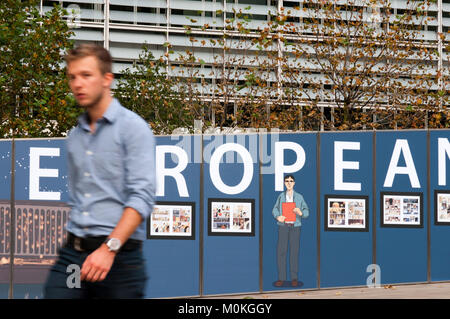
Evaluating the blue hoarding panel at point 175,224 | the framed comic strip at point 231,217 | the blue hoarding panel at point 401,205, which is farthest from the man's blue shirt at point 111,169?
the blue hoarding panel at point 401,205

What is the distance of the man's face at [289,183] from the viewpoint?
11000mm

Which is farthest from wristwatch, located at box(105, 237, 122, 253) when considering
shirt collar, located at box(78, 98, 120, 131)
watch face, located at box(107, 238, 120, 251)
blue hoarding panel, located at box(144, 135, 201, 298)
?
blue hoarding panel, located at box(144, 135, 201, 298)

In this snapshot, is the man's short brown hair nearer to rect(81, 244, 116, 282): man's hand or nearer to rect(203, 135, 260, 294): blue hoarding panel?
rect(81, 244, 116, 282): man's hand

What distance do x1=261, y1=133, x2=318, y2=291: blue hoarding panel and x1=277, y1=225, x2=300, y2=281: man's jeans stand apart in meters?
0.01

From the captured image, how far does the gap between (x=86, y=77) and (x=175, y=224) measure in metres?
7.60

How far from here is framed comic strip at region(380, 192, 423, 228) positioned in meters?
11.4

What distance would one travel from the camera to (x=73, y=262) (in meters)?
3.35

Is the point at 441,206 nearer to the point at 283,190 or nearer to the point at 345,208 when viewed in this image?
the point at 345,208

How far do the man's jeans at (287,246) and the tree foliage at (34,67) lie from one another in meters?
8.77

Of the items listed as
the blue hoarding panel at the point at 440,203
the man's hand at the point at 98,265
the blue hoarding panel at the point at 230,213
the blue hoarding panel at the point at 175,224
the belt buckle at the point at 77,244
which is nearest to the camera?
the man's hand at the point at 98,265

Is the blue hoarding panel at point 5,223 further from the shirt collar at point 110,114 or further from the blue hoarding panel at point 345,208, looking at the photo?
the shirt collar at point 110,114

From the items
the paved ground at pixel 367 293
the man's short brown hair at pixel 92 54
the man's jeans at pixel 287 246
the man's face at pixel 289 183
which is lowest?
the paved ground at pixel 367 293
